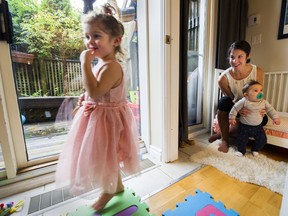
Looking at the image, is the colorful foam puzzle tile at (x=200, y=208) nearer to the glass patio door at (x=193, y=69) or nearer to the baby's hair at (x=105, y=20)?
the glass patio door at (x=193, y=69)

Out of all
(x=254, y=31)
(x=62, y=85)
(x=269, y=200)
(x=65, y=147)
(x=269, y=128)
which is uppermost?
(x=254, y=31)

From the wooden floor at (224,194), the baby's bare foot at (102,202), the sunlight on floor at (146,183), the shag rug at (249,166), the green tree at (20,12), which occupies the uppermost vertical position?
the green tree at (20,12)

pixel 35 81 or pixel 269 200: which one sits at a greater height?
pixel 35 81

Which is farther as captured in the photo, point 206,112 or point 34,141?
point 206,112

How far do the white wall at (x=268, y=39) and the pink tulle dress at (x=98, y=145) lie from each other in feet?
6.44

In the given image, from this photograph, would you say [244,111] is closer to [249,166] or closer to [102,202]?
[249,166]

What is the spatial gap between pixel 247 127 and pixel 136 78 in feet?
3.54

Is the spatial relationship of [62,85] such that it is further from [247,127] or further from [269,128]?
[269,128]

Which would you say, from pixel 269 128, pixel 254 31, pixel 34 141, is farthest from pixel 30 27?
pixel 254 31

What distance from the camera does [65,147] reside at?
0.77 meters

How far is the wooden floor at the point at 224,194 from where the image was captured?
0.88 m

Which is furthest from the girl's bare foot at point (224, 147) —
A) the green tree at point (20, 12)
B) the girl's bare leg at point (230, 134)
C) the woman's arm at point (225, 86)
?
the green tree at point (20, 12)

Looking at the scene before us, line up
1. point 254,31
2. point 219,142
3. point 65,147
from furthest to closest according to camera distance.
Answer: point 254,31 → point 219,142 → point 65,147

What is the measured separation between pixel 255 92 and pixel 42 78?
1627mm
